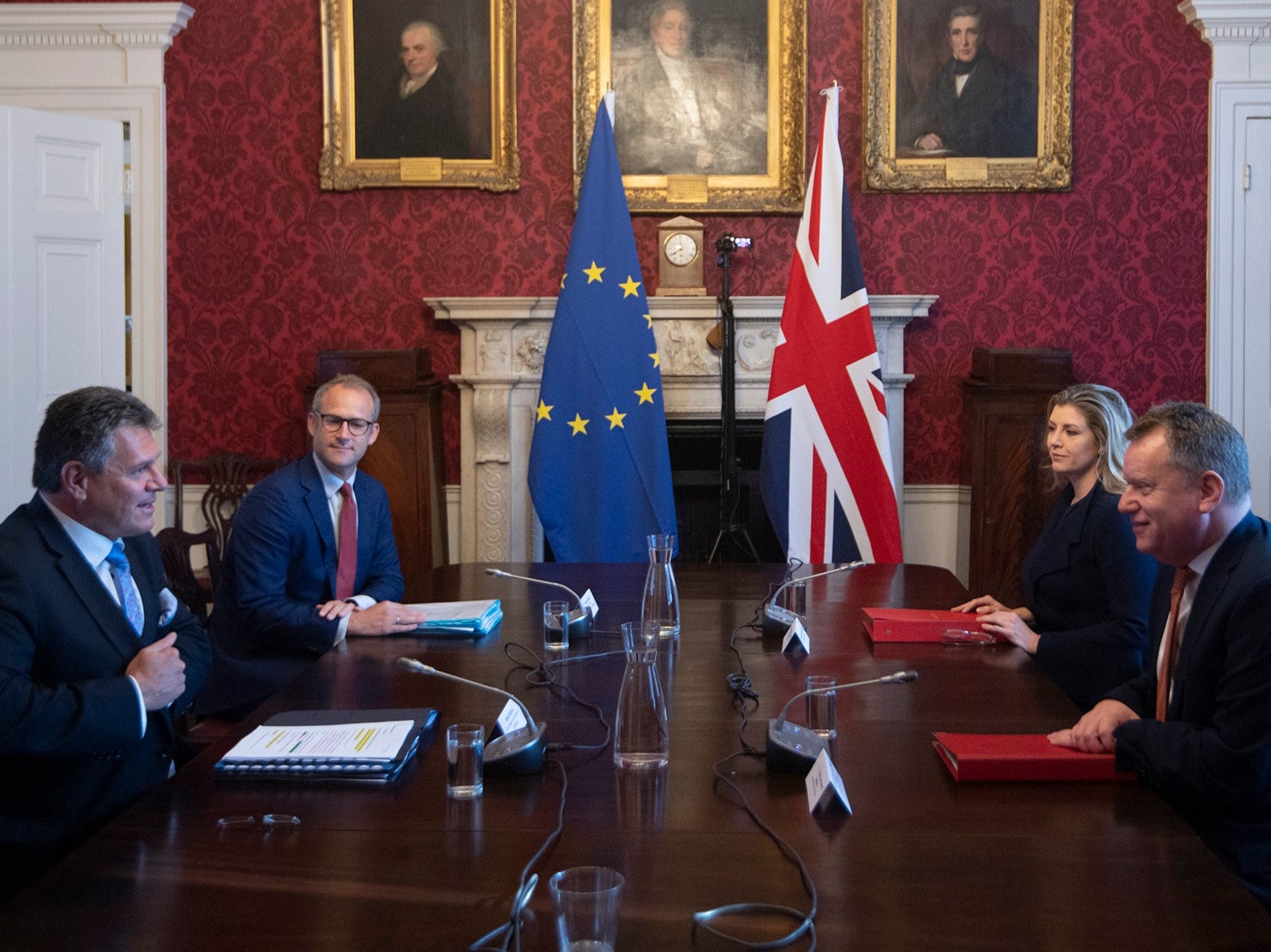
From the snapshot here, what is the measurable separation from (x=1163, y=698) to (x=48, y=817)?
1975 mm

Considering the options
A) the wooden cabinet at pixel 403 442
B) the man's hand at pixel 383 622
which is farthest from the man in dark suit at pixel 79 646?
the wooden cabinet at pixel 403 442

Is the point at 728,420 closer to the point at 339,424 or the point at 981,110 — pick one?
the point at 981,110

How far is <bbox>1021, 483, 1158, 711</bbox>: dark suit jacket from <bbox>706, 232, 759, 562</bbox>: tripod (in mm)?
2394

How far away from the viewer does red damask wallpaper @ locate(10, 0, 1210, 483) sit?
6105 millimetres

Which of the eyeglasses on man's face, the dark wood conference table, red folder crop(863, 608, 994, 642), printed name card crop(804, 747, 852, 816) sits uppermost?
the eyeglasses on man's face

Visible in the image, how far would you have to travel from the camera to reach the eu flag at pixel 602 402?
5617 millimetres

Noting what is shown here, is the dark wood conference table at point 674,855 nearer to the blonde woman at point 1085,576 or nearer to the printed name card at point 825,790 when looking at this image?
the printed name card at point 825,790

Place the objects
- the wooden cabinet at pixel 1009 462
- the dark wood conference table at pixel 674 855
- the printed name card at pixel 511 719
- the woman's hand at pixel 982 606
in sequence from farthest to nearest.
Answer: the wooden cabinet at pixel 1009 462
the woman's hand at pixel 982 606
the printed name card at pixel 511 719
the dark wood conference table at pixel 674 855

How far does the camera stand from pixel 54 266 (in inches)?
223

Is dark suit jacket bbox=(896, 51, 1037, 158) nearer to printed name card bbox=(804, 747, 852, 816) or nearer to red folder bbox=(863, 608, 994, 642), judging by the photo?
red folder bbox=(863, 608, 994, 642)

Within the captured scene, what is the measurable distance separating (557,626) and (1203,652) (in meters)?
1.33

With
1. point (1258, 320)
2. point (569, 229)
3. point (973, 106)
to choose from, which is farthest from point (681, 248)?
point (1258, 320)

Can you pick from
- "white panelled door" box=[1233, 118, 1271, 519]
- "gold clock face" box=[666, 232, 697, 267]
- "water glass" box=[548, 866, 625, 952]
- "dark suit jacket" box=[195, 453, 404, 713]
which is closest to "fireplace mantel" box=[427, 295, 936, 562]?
"gold clock face" box=[666, 232, 697, 267]

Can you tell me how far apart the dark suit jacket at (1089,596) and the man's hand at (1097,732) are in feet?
3.09
